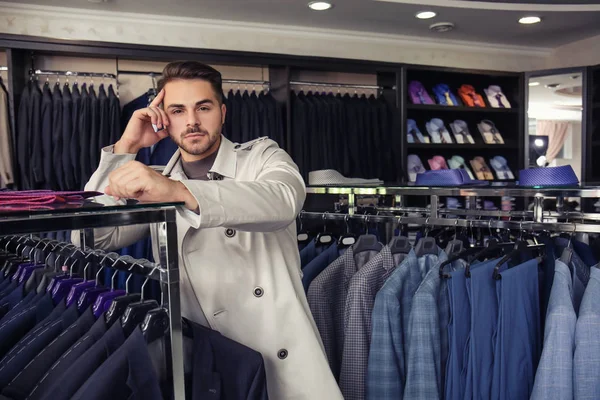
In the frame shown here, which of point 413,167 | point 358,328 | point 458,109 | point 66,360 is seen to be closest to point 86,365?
point 66,360

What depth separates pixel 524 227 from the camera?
1.73 metres

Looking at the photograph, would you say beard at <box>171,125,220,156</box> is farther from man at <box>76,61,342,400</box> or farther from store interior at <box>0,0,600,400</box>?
store interior at <box>0,0,600,400</box>

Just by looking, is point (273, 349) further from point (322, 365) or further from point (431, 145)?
point (431, 145)

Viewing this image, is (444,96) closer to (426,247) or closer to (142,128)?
(426,247)

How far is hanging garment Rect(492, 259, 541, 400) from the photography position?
1493 millimetres

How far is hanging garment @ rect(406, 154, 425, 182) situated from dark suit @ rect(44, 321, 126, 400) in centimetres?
419

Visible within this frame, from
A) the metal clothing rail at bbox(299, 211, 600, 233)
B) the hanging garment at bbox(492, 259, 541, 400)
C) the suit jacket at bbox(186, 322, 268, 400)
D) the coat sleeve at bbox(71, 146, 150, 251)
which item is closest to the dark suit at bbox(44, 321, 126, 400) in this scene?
the suit jacket at bbox(186, 322, 268, 400)

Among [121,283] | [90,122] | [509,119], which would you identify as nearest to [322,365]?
[121,283]

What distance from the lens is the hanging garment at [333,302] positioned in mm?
1799

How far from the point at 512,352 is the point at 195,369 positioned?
0.94 meters

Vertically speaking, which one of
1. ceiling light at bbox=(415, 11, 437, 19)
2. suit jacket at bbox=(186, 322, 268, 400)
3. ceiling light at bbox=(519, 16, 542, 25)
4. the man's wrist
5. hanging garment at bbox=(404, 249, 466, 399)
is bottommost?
hanging garment at bbox=(404, 249, 466, 399)

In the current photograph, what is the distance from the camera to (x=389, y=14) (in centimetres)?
435

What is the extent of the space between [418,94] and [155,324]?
14.5ft

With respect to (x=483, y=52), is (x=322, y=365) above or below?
below
